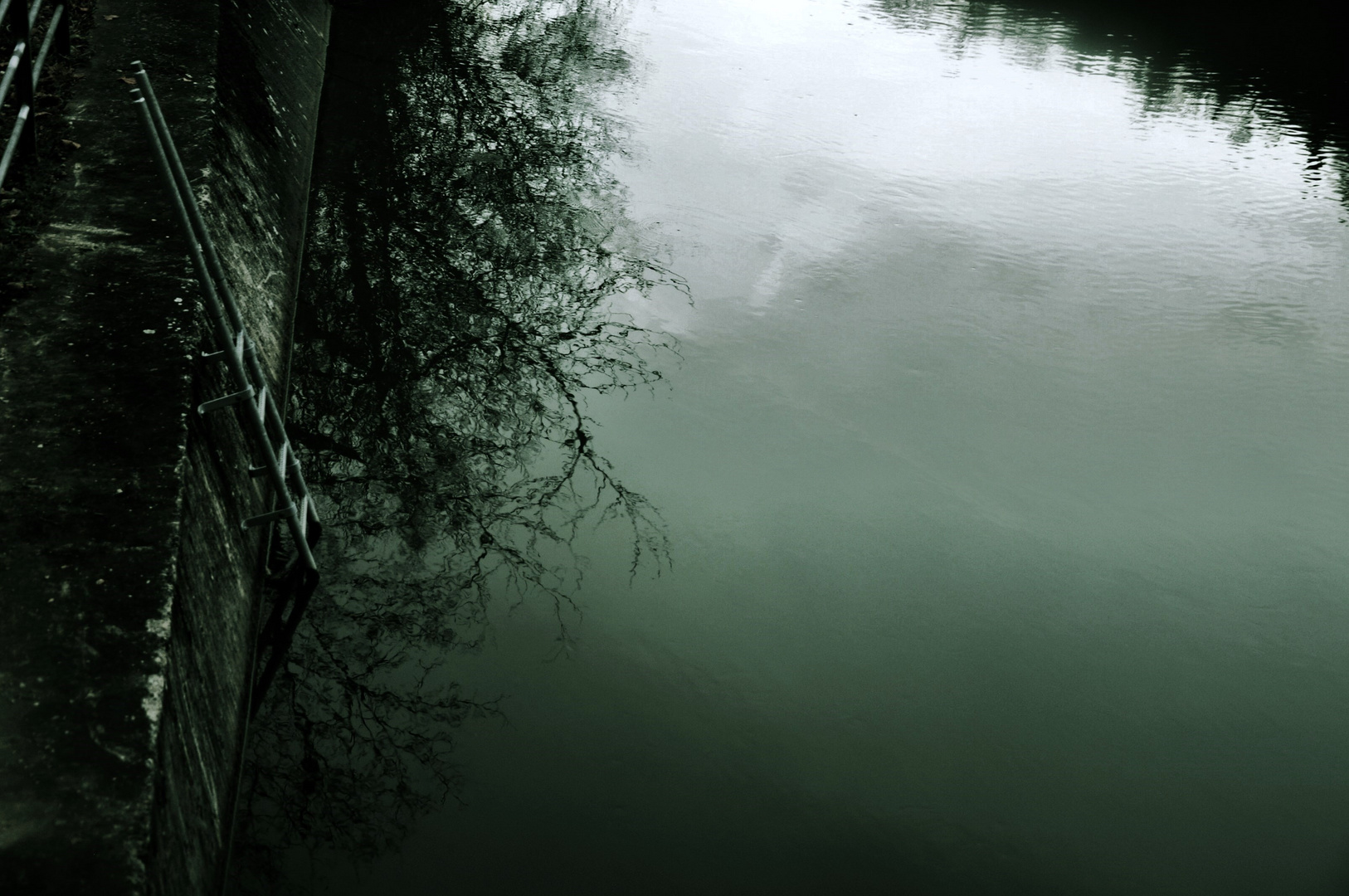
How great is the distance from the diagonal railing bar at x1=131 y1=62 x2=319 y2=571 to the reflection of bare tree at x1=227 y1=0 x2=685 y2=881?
50cm

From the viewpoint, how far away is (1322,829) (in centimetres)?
499

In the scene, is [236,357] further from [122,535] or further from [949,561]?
[949,561]

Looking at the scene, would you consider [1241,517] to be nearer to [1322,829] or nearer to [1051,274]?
[1322,829]

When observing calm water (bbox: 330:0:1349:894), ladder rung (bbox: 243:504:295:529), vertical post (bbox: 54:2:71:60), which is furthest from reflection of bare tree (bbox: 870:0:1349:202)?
ladder rung (bbox: 243:504:295:529)

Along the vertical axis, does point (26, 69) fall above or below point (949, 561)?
above

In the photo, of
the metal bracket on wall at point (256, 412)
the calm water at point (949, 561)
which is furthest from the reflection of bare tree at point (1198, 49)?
the metal bracket on wall at point (256, 412)

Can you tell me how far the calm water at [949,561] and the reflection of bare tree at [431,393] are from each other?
26 centimetres

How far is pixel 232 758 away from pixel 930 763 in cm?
310

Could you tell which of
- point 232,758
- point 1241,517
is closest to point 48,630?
point 232,758

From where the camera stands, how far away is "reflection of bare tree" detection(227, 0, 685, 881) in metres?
4.86

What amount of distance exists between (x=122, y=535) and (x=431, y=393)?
147 inches

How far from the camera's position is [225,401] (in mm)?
4422

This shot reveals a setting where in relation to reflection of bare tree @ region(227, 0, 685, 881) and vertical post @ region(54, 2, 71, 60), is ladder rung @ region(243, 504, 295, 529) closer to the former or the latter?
reflection of bare tree @ region(227, 0, 685, 881)

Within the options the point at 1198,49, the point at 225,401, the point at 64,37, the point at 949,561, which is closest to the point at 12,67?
the point at 225,401
